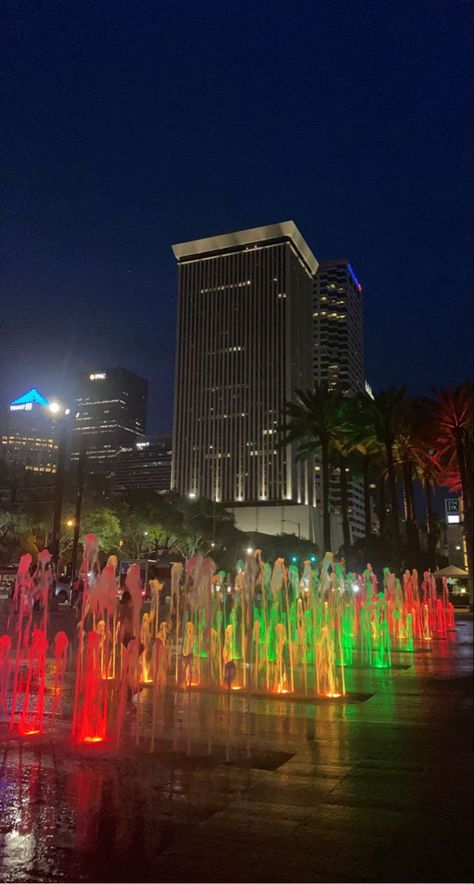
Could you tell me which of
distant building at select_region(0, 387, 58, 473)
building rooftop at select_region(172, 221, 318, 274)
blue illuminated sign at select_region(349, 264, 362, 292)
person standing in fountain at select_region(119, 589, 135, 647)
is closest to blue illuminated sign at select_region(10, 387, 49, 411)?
distant building at select_region(0, 387, 58, 473)

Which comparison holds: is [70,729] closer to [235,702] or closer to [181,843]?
[235,702]

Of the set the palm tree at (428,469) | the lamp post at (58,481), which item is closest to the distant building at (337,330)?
the palm tree at (428,469)

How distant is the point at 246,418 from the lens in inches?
4899

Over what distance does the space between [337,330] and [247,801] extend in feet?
525

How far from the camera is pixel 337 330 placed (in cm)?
16012

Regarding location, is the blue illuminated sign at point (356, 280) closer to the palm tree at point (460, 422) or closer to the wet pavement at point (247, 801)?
the palm tree at point (460, 422)

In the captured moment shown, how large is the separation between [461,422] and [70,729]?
32827mm

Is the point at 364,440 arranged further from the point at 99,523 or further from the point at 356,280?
the point at 356,280

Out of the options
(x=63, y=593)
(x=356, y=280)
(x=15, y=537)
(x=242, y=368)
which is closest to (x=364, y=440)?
(x=63, y=593)

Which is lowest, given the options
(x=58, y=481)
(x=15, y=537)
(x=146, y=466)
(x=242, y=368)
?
(x=58, y=481)

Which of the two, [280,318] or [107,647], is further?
[280,318]

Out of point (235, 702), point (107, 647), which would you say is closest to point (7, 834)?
point (235, 702)

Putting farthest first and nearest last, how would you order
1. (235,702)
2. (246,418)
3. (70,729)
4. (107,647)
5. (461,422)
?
(246,418), (461,422), (107,647), (235,702), (70,729)

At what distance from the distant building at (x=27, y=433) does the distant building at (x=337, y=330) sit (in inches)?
4316
